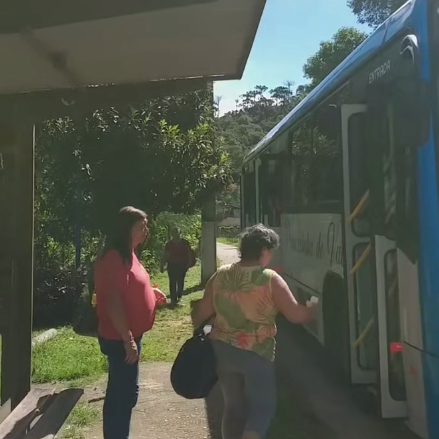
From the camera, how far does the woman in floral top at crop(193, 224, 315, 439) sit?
13.8 ft

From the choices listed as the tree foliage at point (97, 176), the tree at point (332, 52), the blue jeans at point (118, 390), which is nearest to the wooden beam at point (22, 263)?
the blue jeans at point (118, 390)

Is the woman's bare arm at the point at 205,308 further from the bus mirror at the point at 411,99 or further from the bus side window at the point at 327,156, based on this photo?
the bus side window at the point at 327,156

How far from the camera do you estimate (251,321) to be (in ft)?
13.9

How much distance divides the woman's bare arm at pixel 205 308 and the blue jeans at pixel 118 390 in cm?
45

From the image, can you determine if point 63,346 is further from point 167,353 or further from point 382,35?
point 382,35

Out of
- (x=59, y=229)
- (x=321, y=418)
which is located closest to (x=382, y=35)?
(x=321, y=418)

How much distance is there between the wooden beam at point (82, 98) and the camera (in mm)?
5855

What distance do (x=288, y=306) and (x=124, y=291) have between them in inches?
43.6

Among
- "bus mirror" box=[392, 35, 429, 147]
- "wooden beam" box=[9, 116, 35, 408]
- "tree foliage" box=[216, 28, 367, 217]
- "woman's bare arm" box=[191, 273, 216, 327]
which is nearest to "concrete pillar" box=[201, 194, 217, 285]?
"tree foliage" box=[216, 28, 367, 217]

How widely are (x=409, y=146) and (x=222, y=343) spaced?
1.86 metres

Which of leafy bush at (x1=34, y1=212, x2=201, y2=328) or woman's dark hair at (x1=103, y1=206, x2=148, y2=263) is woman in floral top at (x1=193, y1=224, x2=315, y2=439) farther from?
leafy bush at (x1=34, y1=212, x2=201, y2=328)

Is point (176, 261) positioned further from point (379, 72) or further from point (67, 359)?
point (379, 72)

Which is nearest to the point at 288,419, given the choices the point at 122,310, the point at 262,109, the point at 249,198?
the point at 122,310

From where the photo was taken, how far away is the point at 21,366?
584 cm
